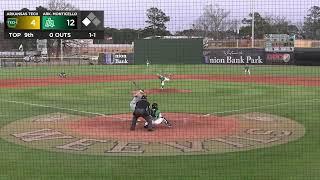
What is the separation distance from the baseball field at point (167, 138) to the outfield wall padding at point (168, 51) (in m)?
19.4

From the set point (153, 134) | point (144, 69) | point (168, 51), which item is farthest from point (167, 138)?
point (168, 51)

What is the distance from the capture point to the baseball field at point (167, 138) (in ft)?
28.1

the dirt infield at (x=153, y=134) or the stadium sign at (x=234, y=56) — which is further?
the stadium sign at (x=234, y=56)

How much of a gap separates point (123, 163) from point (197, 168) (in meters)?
1.41

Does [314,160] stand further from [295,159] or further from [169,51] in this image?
[169,51]

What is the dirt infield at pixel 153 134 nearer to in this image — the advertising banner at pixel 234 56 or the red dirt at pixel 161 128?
the red dirt at pixel 161 128

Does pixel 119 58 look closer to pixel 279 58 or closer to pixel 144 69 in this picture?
pixel 144 69

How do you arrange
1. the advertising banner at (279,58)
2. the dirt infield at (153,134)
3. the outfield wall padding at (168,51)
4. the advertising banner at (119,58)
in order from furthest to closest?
the advertising banner at (119,58) → the advertising banner at (279,58) → the outfield wall padding at (168,51) → the dirt infield at (153,134)

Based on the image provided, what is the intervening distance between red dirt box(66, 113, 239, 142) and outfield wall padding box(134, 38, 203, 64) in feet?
83.7

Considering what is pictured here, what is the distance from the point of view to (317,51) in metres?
39.5

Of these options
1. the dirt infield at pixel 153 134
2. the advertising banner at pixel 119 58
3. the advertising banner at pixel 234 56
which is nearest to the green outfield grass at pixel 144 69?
the advertising banner at pixel 234 56
